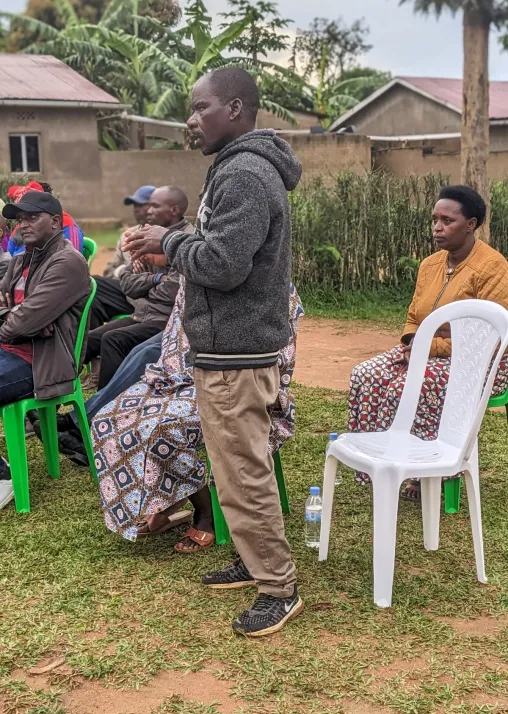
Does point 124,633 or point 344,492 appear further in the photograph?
point 344,492

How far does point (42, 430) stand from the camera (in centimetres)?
513

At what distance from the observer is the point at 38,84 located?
71.2ft

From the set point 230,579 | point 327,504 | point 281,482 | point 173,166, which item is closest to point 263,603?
point 230,579

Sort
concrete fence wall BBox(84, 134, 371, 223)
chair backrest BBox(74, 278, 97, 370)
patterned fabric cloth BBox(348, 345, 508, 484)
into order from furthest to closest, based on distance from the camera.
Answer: concrete fence wall BBox(84, 134, 371, 223) < chair backrest BBox(74, 278, 97, 370) < patterned fabric cloth BBox(348, 345, 508, 484)

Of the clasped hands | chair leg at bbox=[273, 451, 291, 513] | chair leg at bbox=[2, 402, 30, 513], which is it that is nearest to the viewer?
the clasped hands

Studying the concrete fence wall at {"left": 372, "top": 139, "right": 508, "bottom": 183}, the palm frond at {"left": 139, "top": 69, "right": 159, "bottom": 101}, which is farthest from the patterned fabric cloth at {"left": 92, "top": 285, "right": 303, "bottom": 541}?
the palm frond at {"left": 139, "top": 69, "right": 159, "bottom": 101}

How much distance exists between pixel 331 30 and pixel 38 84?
58.4 feet

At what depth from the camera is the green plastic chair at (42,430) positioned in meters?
4.54

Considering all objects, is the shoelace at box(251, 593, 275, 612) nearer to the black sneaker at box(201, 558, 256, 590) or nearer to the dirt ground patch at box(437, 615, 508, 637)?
the black sneaker at box(201, 558, 256, 590)

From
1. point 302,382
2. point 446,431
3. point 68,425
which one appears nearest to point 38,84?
point 302,382

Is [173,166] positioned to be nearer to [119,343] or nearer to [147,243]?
[119,343]

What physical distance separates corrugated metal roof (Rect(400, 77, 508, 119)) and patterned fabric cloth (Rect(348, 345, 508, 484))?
17971 mm

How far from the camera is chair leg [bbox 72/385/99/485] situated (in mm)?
4922

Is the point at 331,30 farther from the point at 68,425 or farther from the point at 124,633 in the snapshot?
the point at 124,633
